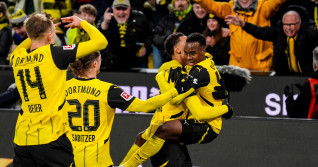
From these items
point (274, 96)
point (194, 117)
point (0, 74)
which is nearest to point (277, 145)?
point (274, 96)

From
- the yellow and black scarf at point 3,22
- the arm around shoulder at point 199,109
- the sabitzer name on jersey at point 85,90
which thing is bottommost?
the arm around shoulder at point 199,109

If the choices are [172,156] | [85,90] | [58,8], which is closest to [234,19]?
[172,156]

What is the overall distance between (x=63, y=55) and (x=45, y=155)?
0.87 metres

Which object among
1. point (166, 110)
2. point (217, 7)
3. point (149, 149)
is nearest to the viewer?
point (149, 149)

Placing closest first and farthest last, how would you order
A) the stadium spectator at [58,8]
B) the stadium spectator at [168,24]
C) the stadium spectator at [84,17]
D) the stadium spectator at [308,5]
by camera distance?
the stadium spectator at [308,5]
the stadium spectator at [84,17]
the stadium spectator at [168,24]
the stadium spectator at [58,8]

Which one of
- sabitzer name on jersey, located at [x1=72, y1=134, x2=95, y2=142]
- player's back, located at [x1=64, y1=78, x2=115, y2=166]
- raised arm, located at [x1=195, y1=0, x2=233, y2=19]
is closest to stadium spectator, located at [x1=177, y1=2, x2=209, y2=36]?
raised arm, located at [x1=195, y1=0, x2=233, y2=19]

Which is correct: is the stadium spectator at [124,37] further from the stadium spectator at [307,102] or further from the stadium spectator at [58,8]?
the stadium spectator at [307,102]

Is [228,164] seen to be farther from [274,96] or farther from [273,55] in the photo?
[273,55]

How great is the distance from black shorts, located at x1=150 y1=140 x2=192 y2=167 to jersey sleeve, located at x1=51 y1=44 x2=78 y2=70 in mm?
1311

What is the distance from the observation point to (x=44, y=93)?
15.7ft

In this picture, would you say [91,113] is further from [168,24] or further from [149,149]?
[168,24]

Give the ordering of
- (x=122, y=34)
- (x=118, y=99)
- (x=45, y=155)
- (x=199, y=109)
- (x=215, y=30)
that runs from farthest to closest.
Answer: (x=122, y=34) → (x=215, y=30) → (x=199, y=109) → (x=118, y=99) → (x=45, y=155)

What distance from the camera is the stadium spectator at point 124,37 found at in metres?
9.06

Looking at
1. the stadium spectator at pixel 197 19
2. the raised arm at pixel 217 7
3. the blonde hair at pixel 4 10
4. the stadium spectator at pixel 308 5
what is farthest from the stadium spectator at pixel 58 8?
the stadium spectator at pixel 308 5
